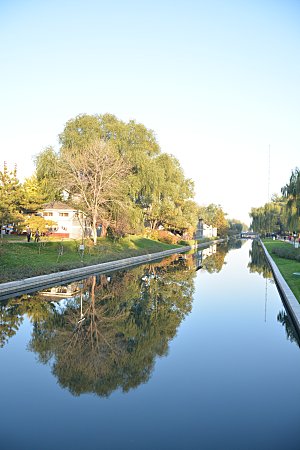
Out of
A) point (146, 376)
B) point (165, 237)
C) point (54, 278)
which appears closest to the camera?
point (146, 376)

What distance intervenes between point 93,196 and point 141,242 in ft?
36.1

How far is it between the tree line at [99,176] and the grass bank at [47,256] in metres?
2.22

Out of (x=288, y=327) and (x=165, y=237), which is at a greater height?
(x=165, y=237)

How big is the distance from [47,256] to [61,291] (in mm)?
7927

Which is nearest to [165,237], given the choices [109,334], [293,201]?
[293,201]

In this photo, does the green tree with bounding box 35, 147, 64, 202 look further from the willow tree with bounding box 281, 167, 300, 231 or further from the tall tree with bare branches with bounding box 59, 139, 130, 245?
the willow tree with bounding box 281, 167, 300, 231

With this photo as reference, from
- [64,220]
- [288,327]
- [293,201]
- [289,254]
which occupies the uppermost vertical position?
[293,201]

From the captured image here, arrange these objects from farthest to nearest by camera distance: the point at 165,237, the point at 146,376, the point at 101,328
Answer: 1. the point at 165,237
2. the point at 101,328
3. the point at 146,376

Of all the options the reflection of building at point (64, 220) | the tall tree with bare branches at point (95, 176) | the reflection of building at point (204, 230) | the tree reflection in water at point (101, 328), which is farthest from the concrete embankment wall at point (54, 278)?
the reflection of building at point (204, 230)

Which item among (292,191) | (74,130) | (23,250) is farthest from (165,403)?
(74,130)

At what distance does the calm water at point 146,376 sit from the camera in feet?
16.8

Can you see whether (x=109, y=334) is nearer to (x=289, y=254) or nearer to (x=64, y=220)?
(x=289, y=254)

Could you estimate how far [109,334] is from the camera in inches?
396

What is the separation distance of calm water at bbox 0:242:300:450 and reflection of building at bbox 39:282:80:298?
878mm
